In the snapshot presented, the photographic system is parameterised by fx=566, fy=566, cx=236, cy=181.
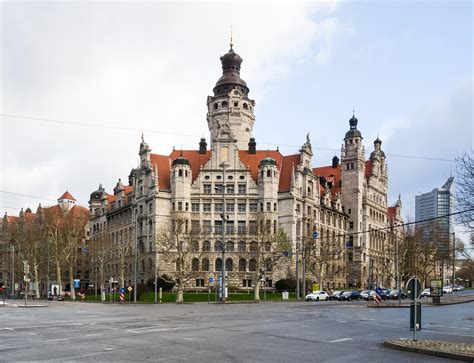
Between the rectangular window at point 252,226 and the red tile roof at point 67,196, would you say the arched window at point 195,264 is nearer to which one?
the rectangular window at point 252,226

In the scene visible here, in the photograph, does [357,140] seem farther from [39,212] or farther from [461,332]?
[461,332]

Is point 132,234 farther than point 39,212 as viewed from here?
No

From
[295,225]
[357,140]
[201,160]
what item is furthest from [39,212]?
[357,140]

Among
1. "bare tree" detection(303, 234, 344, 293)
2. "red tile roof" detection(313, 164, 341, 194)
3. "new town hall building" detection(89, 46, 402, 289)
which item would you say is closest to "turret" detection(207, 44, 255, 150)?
"new town hall building" detection(89, 46, 402, 289)

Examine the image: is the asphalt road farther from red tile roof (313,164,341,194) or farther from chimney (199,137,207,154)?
red tile roof (313,164,341,194)

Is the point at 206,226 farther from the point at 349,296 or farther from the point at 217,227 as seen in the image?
the point at 349,296

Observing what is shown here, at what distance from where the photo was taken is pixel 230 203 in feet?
326

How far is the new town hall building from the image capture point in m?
97.2

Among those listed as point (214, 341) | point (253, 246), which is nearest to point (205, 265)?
point (253, 246)

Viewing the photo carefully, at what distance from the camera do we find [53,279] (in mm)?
135000

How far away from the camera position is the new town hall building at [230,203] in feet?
319

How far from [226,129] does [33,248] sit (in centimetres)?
4085

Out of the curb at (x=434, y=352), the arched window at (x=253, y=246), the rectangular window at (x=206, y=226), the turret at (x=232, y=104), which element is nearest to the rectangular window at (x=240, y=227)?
the rectangular window at (x=206, y=226)

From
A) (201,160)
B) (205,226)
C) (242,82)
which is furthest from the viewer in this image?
(242,82)
